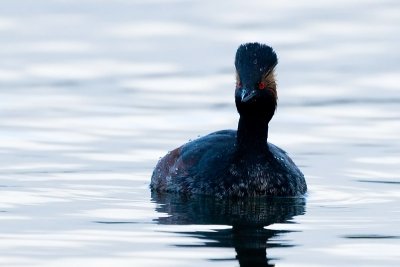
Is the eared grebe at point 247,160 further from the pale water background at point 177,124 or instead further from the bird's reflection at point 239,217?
the pale water background at point 177,124

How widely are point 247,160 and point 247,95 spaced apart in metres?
1.08

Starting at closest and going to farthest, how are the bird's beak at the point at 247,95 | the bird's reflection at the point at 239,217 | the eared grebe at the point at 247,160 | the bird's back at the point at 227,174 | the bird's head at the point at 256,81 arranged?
the bird's reflection at the point at 239,217 < the bird's beak at the point at 247,95 < the bird's head at the point at 256,81 < the eared grebe at the point at 247,160 < the bird's back at the point at 227,174

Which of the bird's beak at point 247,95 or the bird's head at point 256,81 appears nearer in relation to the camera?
the bird's beak at point 247,95

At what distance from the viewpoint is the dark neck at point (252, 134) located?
20.8 m

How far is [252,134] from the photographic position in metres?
20.9

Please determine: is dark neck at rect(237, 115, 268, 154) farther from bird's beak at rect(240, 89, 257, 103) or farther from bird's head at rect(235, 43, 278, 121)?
bird's beak at rect(240, 89, 257, 103)

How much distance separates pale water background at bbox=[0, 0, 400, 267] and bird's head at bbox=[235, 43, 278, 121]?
48.5 inches

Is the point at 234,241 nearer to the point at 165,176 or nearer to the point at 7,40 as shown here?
the point at 165,176

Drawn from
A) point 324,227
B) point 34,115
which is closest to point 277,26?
point 34,115

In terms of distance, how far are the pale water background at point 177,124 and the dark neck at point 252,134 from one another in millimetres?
882

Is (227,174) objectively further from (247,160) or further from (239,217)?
(239,217)

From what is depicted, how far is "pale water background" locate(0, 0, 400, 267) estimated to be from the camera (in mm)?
17031

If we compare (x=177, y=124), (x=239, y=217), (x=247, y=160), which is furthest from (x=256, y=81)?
(x=177, y=124)

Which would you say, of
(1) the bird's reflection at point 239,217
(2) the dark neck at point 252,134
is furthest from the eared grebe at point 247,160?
(1) the bird's reflection at point 239,217
